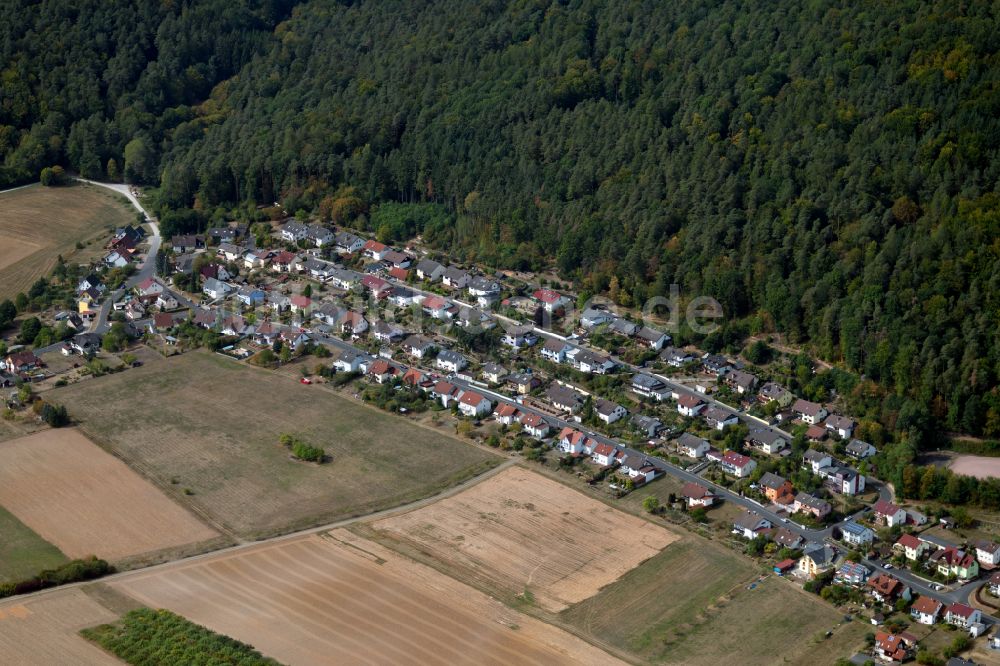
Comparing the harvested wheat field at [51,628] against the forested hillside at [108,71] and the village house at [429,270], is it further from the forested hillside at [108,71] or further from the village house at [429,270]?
the forested hillside at [108,71]

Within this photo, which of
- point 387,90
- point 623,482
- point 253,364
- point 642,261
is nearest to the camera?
point 623,482

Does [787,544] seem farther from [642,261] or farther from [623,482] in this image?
[642,261]

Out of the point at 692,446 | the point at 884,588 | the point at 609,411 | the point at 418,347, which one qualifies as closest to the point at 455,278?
the point at 418,347

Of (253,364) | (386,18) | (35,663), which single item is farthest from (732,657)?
(386,18)

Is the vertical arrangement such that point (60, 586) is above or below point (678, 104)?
below

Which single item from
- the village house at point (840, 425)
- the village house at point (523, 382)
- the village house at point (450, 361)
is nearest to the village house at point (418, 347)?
the village house at point (450, 361)

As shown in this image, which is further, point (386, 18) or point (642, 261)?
point (386, 18)
